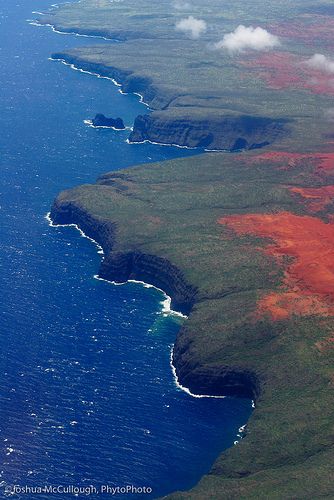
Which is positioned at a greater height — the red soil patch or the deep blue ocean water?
the red soil patch

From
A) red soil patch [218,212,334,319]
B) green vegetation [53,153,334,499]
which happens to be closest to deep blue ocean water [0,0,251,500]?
green vegetation [53,153,334,499]

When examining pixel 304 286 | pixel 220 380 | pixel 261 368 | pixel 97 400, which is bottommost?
pixel 97 400

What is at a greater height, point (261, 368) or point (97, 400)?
point (261, 368)

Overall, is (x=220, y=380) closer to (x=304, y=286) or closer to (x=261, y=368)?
(x=261, y=368)

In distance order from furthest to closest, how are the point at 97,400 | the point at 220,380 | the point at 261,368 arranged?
1. the point at 220,380
2. the point at 261,368
3. the point at 97,400

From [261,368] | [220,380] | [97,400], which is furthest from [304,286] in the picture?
[97,400]

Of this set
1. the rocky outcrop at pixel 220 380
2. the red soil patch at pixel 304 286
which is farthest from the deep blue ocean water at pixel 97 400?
the red soil patch at pixel 304 286

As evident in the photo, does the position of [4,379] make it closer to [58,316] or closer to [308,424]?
[58,316]

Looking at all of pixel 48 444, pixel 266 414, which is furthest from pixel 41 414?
pixel 266 414

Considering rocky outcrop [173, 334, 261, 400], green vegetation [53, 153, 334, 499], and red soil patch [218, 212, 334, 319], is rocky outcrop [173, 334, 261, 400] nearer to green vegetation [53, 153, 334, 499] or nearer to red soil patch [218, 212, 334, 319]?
green vegetation [53, 153, 334, 499]

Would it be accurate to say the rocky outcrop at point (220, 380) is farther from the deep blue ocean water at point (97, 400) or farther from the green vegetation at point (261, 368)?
the deep blue ocean water at point (97, 400)

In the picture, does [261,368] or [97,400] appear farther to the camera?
[261,368]
